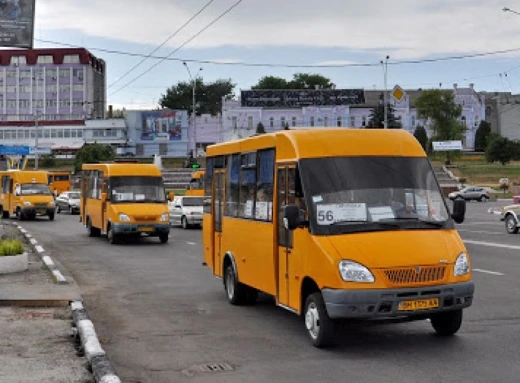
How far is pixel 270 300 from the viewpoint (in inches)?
496

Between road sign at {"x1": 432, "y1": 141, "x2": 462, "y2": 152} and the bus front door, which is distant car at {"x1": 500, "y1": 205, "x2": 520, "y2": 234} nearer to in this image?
the bus front door

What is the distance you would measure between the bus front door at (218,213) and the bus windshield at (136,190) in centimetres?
1214

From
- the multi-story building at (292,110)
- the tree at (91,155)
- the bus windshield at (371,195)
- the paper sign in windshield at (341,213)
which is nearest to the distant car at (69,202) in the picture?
the bus windshield at (371,195)

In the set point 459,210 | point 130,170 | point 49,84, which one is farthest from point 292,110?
point 459,210

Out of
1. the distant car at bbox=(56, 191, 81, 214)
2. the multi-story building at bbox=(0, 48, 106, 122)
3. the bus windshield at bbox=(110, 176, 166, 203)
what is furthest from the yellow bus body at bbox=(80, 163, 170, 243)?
the multi-story building at bbox=(0, 48, 106, 122)

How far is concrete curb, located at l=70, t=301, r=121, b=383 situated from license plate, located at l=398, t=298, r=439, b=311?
3015mm

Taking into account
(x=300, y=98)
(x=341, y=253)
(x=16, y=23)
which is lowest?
(x=341, y=253)

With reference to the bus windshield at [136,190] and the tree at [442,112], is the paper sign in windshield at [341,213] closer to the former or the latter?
the bus windshield at [136,190]

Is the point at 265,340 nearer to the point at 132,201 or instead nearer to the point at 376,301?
the point at 376,301

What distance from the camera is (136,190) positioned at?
25406 mm

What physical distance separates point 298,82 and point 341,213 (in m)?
136

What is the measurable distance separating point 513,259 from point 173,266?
26.0 feet

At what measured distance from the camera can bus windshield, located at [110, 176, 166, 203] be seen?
992 inches

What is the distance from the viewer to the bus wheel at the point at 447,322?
9250 millimetres
